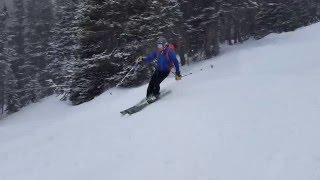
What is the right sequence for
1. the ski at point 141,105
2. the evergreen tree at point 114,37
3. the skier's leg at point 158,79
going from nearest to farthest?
the ski at point 141,105, the skier's leg at point 158,79, the evergreen tree at point 114,37

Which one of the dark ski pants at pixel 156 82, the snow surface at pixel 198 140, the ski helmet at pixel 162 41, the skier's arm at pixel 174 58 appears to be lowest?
the snow surface at pixel 198 140

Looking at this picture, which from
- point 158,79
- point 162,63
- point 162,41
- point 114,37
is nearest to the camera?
point 162,41

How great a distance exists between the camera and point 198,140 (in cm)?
917

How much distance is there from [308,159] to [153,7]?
20730mm

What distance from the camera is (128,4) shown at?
2694 centimetres

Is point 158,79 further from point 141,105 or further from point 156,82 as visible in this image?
point 141,105

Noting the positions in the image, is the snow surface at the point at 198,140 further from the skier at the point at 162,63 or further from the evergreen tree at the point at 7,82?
the evergreen tree at the point at 7,82

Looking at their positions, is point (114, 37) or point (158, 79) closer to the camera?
point (158, 79)

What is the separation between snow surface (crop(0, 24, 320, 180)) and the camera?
25.7 ft

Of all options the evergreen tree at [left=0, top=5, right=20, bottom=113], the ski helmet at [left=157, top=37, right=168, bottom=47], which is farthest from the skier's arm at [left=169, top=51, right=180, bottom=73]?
the evergreen tree at [left=0, top=5, right=20, bottom=113]

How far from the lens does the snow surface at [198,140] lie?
7840 millimetres

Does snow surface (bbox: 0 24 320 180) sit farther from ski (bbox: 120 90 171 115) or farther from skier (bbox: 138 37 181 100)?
skier (bbox: 138 37 181 100)

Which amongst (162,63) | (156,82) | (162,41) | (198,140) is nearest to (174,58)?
(162,63)

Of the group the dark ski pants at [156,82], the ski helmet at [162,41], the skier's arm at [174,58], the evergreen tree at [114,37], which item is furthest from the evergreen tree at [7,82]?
the skier's arm at [174,58]
